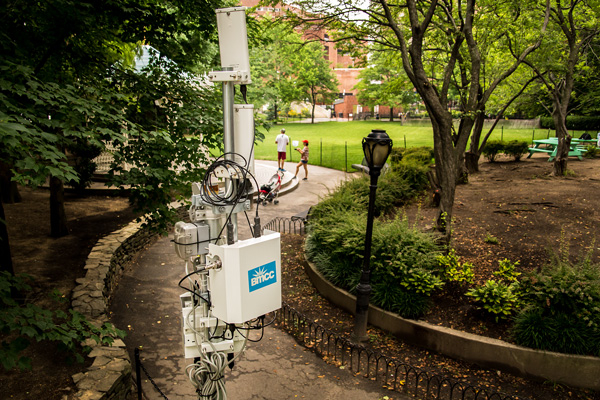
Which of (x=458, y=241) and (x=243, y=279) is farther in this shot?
(x=458, y=241)

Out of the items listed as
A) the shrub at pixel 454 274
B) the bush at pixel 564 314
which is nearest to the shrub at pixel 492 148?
the shrub at pixel 454 274

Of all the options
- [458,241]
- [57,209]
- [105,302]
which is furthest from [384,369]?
[57,209]

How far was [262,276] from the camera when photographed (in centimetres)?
380

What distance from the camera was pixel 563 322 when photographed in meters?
6.00

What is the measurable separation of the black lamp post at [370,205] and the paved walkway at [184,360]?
0.86 metres

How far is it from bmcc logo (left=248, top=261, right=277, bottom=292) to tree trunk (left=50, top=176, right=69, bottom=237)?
7.52 metres

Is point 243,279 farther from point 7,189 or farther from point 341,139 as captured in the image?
point 341,139

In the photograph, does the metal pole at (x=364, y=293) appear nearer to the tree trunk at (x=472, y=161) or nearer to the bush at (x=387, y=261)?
the bush at (x=387, y=261)

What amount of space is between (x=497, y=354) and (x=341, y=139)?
112 ft

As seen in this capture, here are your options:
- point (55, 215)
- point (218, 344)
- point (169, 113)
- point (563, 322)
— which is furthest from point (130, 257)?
point (563, 322)

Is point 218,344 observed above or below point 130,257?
above

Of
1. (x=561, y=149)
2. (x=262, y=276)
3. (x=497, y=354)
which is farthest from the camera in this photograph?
(x=561, y=149)

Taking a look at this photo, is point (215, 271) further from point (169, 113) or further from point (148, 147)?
point (169, 113)

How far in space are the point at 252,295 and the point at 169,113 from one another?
504 centimetres
